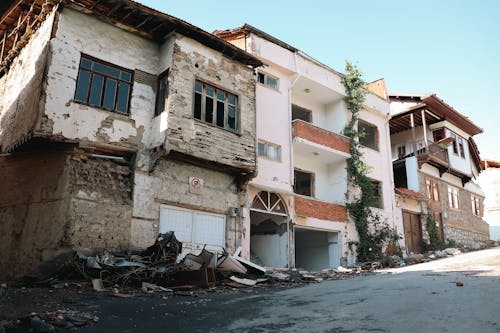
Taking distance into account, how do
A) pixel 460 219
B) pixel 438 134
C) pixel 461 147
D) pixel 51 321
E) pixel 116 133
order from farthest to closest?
pixel 461 147 < pixel 460 219 < pixel 438 134 < pixel 116 133 < pixel 51 321

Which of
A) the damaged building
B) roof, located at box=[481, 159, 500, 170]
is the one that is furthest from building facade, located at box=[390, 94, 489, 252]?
the damaged building

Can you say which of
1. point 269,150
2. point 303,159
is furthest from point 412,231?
point 269,150

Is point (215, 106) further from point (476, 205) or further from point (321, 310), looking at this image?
point (476, 205)

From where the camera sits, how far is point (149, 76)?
1409 centimetres

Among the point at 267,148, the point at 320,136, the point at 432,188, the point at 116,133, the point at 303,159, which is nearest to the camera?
the point at 116,133

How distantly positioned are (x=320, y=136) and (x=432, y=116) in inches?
430

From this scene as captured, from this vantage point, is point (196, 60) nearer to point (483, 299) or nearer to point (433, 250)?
point (483, 299)

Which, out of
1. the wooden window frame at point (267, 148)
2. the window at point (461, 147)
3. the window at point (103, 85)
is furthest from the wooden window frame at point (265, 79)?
the window at point (461, 147)

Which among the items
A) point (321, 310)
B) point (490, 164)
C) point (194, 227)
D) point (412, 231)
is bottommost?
point (321, 310)

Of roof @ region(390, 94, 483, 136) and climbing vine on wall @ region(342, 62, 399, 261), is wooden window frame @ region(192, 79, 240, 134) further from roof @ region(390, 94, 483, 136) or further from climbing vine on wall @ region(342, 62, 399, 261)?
roof @ region(390, 94, 483, 136)

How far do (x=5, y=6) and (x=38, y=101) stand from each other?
6422 mm

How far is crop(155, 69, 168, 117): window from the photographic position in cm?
1368

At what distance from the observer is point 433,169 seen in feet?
86.8

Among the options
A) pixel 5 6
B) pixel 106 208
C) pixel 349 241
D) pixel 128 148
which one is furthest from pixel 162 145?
pixel 349 241
